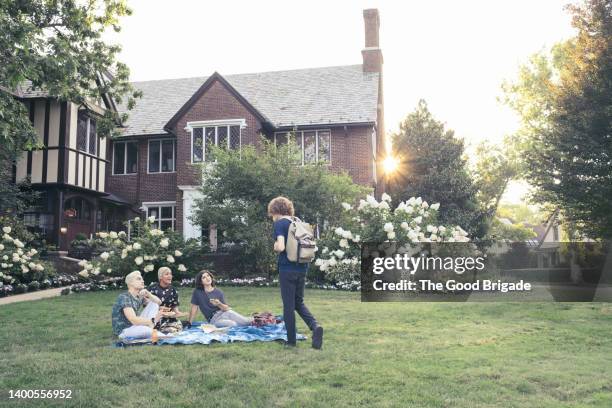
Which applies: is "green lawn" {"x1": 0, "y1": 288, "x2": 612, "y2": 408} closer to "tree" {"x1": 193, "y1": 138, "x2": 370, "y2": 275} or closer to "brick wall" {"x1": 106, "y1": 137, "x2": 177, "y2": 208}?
"tree" {"x1": 193, "y1": 138, "x2": 370, "y2": 275}

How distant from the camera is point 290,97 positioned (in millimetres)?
25750

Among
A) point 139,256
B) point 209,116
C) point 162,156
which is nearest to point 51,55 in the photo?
point 139,256

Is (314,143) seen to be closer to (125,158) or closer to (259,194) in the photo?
(259,194)

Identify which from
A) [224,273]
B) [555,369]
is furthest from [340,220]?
[555,369]

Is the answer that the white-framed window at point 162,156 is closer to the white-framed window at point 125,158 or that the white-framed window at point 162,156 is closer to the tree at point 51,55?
the white-framed window at point 125,158

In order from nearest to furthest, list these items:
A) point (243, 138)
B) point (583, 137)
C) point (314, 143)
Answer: point (583, 137) < point (243, 138) < point (314, 143)

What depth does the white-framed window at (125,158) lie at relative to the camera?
25.4m

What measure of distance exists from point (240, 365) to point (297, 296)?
139cm

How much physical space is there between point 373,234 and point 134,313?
29.3 ft

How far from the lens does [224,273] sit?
1870 cm

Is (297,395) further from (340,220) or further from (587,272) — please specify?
(587,272)

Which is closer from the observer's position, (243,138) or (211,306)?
(211,306)

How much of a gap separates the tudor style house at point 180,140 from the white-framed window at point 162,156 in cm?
4

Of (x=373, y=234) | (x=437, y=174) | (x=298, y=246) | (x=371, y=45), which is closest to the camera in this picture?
(x=298, y=246)
